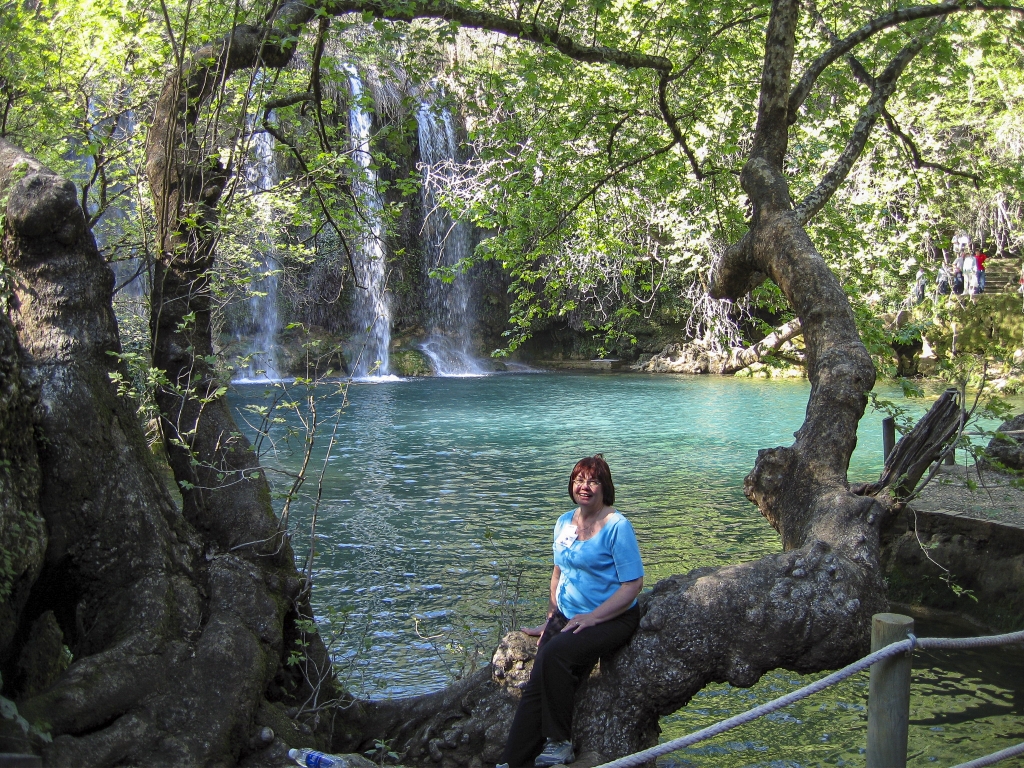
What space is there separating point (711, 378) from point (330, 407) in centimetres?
1371

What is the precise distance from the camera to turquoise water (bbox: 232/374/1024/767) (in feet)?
17.6

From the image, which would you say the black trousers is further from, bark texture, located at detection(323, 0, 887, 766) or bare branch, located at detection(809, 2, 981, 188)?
bare branch, located at detection(809, 2, 981, 188)

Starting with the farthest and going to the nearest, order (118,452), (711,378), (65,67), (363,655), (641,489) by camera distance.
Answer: (711,378) < (641,489) < (65,67) < (363,655) < (118,452)

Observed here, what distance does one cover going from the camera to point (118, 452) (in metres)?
3.99

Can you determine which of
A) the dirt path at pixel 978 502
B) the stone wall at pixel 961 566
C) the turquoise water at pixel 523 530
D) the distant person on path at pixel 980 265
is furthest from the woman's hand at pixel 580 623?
the distant person on path at pixel 980 265

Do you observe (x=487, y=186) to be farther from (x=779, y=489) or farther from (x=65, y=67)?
(x=779, y=489)

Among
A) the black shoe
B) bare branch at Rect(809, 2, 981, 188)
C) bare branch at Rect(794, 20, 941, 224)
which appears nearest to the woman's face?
the black shoe

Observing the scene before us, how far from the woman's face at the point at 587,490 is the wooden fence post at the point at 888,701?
149 centimetres

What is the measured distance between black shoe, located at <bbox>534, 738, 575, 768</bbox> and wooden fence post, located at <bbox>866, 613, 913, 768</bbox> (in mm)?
1270

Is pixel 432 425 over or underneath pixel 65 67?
underneath

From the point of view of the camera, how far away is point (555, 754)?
3652mm

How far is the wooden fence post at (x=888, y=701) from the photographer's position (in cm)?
282

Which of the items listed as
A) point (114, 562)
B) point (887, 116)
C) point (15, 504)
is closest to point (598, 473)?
point (114, 562)

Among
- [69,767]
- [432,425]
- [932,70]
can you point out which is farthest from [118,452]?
[432,425]
